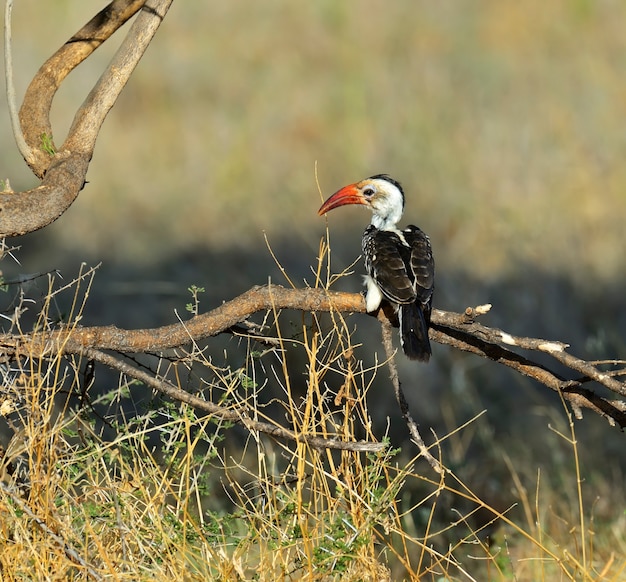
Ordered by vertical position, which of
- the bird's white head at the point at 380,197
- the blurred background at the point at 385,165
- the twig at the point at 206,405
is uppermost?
the twig at the point at 206,405

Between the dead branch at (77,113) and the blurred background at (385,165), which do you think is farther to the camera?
the blurred background at (385,165)

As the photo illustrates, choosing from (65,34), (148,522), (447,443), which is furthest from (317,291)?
(65,34)

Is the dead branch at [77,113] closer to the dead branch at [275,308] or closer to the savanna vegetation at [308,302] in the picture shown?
the savanna vegetation at [308,302]

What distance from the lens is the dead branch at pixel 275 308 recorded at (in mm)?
3584

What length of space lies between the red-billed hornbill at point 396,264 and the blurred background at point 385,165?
6.66 feet

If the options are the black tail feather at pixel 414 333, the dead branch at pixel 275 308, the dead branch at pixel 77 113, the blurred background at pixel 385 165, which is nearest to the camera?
the dead branch at pixel 275 308

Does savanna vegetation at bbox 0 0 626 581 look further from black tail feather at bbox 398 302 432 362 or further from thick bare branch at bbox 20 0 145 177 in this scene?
black tail feather at bbox 398 302 432 362

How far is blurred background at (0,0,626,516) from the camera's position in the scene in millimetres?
8250

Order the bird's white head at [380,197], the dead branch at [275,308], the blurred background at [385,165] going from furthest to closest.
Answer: the blurred background at [385,165], the bird's white head at [380,197], the dead branch at [275,308]

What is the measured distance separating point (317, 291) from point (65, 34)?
33.4 feet

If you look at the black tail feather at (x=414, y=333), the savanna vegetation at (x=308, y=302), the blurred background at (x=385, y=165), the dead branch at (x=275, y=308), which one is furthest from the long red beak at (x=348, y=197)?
the blurred background at (x=385, y=165)

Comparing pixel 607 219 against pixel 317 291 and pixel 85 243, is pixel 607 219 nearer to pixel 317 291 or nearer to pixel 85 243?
pixel 85 243

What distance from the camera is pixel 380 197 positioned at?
5348mm

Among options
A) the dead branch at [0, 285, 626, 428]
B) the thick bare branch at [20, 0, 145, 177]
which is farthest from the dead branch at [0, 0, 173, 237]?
the dead branch at [0, 285, 626, 428]
